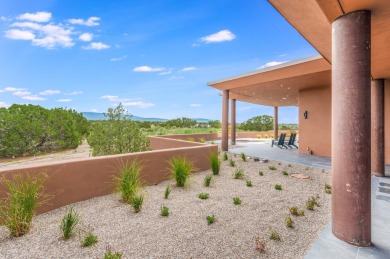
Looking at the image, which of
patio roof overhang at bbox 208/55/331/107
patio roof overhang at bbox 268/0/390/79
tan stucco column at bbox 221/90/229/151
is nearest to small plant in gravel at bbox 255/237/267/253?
patio roof overhang at bbox 268/0/390/79

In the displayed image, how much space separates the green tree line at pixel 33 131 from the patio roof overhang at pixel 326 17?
564 inches

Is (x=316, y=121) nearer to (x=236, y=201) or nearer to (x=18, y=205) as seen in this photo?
(x=236, y=201)

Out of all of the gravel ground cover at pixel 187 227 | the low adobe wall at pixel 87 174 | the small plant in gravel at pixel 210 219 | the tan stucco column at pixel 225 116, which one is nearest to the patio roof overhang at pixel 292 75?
the tan stucco column at pixel 225 116

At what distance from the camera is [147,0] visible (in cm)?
1033

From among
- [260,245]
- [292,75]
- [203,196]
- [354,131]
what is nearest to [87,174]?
[203,196]

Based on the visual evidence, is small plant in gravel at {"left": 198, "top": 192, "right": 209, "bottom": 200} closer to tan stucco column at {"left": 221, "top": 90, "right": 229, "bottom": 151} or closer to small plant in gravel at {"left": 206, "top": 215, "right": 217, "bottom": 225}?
small plant in gravel at {"left": 206, "top": 215, "right": 217, "bottom": 225}

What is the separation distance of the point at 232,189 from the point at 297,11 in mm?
3919

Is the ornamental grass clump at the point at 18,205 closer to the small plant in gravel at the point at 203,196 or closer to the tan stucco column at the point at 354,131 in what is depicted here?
the small plant in gravel at the point at 203,196

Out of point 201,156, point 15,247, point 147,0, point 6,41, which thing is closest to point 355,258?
point 15,247

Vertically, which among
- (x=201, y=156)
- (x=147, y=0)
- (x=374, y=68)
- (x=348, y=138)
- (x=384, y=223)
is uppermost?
(x=147, y=0)

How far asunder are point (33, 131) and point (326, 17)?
15.0 meters

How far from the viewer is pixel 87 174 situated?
4496 millimetres

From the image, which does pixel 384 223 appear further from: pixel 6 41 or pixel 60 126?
pixel 6 41

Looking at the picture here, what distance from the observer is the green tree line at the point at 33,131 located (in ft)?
38.7
